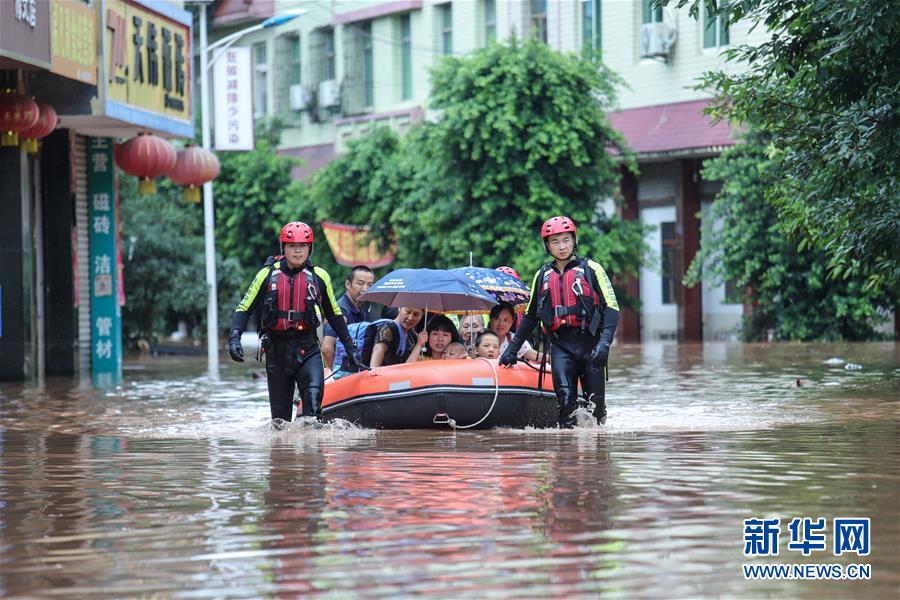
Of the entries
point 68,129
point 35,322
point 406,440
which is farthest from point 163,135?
point 406,440

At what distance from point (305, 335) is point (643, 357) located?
660 inches

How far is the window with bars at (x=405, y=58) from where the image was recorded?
158ft

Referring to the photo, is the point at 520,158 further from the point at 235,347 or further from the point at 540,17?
the point at 235,347

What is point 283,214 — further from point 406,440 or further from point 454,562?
point 454,562

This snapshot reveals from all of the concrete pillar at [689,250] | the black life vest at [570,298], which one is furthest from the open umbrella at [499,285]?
the concrete pillar at [689,250]

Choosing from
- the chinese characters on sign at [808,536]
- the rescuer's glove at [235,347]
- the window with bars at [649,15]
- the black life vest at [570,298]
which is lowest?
the chinese characters on sign at [808,536]

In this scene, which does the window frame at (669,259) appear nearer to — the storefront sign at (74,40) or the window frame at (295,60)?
the window frame at (295,60)

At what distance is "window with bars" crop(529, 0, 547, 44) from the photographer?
143ft

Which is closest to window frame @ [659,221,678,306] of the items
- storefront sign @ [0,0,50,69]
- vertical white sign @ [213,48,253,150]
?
vertical white sign @ [213,48,253,150]

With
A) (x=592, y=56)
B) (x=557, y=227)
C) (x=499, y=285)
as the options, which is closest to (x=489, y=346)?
(x=499, y=285)

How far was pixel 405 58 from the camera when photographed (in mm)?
48375

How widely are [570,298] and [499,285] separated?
195cm

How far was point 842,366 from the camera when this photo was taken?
79.7 feet

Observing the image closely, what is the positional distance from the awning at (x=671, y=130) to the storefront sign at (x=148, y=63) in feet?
40.9
